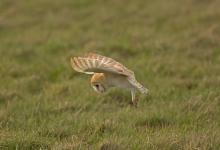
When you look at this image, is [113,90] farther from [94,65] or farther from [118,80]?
[94,65]

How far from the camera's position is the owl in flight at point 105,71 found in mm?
4809

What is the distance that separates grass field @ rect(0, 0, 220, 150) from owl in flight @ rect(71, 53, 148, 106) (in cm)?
45

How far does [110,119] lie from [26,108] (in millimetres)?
962

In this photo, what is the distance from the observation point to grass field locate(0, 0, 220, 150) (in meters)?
5.52

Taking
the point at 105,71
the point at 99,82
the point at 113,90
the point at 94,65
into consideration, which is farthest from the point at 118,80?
the point at 113,90

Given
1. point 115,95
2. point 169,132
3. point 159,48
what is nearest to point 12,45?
point 159,48

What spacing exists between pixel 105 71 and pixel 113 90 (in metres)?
1.87

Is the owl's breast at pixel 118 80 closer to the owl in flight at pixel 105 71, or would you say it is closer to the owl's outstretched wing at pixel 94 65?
the owl in flight at pixel 105 71

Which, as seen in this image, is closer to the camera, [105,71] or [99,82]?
[105,71]

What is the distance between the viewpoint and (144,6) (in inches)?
484

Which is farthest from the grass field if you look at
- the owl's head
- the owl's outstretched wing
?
the owl's outstretched wing

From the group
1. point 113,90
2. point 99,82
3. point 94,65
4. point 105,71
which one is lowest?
point 113,90

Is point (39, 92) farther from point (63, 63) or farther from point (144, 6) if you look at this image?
point (144, 6)

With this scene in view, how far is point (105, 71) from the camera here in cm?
507
